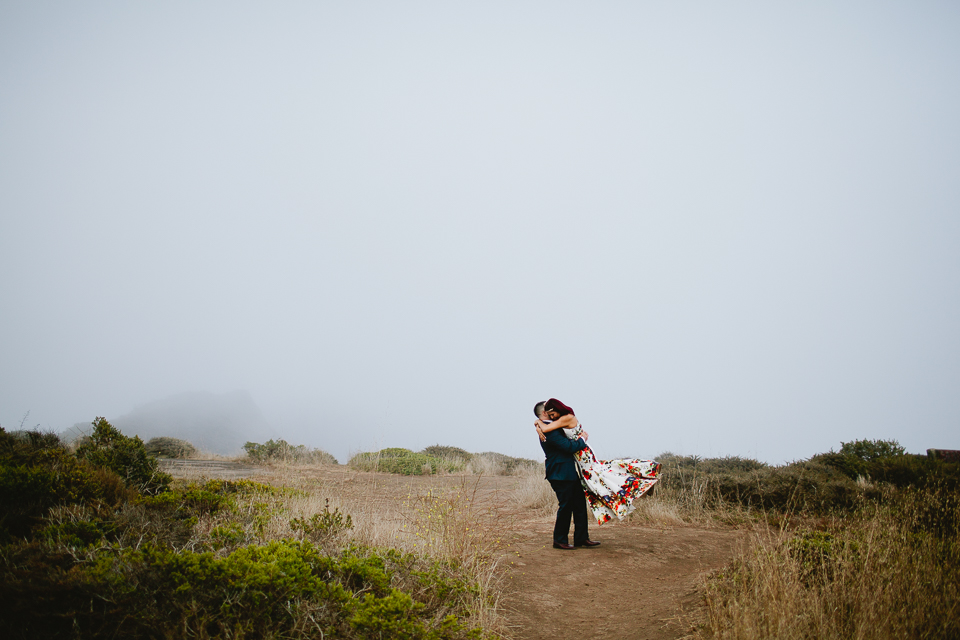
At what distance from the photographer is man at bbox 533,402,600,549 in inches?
254

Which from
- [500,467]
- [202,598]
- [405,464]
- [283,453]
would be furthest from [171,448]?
[202,598]

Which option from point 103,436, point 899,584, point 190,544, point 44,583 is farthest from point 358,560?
point 103,436

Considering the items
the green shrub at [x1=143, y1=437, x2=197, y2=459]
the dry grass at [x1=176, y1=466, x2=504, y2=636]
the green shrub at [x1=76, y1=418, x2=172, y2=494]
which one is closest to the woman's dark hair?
the dry grass at [x1=176, y1=466, x2=504, y2=636]

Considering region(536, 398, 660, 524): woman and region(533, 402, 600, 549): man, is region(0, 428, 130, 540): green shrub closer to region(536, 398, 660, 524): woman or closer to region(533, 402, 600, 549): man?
region(533, 402, 600, 549): man

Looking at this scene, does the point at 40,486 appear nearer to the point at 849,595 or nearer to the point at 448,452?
the point at 849,595

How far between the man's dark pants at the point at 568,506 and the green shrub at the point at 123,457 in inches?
215

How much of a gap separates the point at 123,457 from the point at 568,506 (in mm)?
6433

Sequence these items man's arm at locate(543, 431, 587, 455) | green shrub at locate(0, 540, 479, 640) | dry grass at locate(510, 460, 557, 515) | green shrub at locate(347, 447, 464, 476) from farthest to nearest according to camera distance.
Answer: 1. green shrub at locate(347, 447, 464, 476)
2. dry grass at locate(510, 460, 557, 515)
3. man's arm at locate(543, 431, 587, 455)
4. green shrub at locate(0, 540, 479, 640)

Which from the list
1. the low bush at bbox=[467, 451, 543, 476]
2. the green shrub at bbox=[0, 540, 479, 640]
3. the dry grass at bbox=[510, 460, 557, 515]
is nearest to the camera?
the green shrub at bbox=[0, 540, 479, 640]

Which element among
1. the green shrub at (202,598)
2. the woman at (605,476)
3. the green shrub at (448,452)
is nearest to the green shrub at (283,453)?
the green shrub at (448,452)

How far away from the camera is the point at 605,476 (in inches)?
259

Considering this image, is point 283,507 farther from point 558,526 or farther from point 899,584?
point 899,584

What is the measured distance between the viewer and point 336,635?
336 cm

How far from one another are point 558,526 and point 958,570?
154 inches
